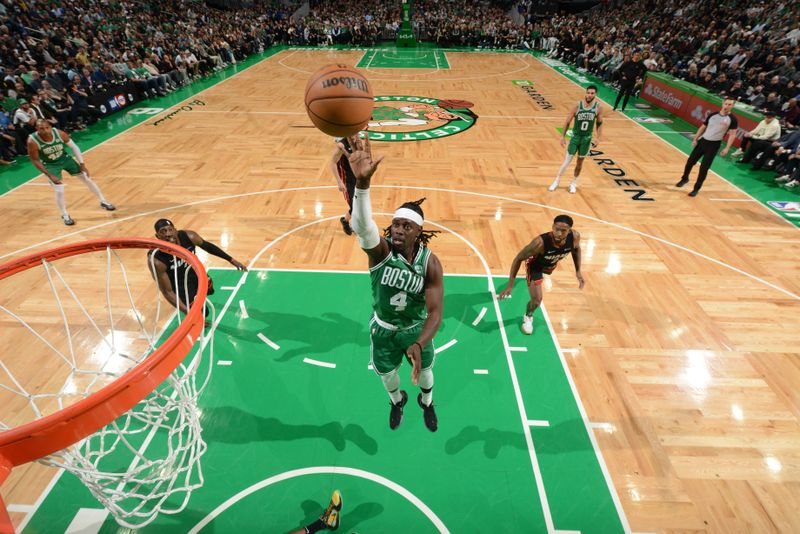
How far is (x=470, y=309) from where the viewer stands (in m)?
5.46

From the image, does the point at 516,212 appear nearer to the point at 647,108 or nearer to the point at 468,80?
the point at 647,108

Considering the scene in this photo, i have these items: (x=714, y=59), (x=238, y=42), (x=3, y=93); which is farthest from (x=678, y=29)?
(x=3, y=93)

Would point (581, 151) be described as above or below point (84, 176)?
above

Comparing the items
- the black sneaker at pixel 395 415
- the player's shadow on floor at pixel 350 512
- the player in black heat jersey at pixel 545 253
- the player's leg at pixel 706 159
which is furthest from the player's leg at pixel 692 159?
Result: the player's shadow on floor at pixel 350 512

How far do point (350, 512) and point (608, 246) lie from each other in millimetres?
5557

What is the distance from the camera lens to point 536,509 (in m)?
3.38

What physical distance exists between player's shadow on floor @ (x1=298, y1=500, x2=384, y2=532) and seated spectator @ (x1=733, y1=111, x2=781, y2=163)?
1117 centimetres

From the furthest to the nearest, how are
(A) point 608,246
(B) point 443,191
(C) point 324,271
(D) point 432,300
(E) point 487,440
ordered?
(B) point 443,191, (A) point 608,246, (C) point 324,271, (E) point 487,440, (D) point 432,300

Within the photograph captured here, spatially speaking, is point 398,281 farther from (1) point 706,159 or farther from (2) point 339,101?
(1) point 706,159

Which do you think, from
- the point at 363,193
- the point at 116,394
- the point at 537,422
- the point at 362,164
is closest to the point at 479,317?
the point at 537,422

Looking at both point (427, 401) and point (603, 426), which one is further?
point (603, 426)

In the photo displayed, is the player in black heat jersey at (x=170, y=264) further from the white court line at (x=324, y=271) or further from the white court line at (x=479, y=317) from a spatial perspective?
the white court line at (x=479, y=317)

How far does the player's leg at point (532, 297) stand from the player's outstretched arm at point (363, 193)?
8.85ft

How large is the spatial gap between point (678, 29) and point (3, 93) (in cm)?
2572
